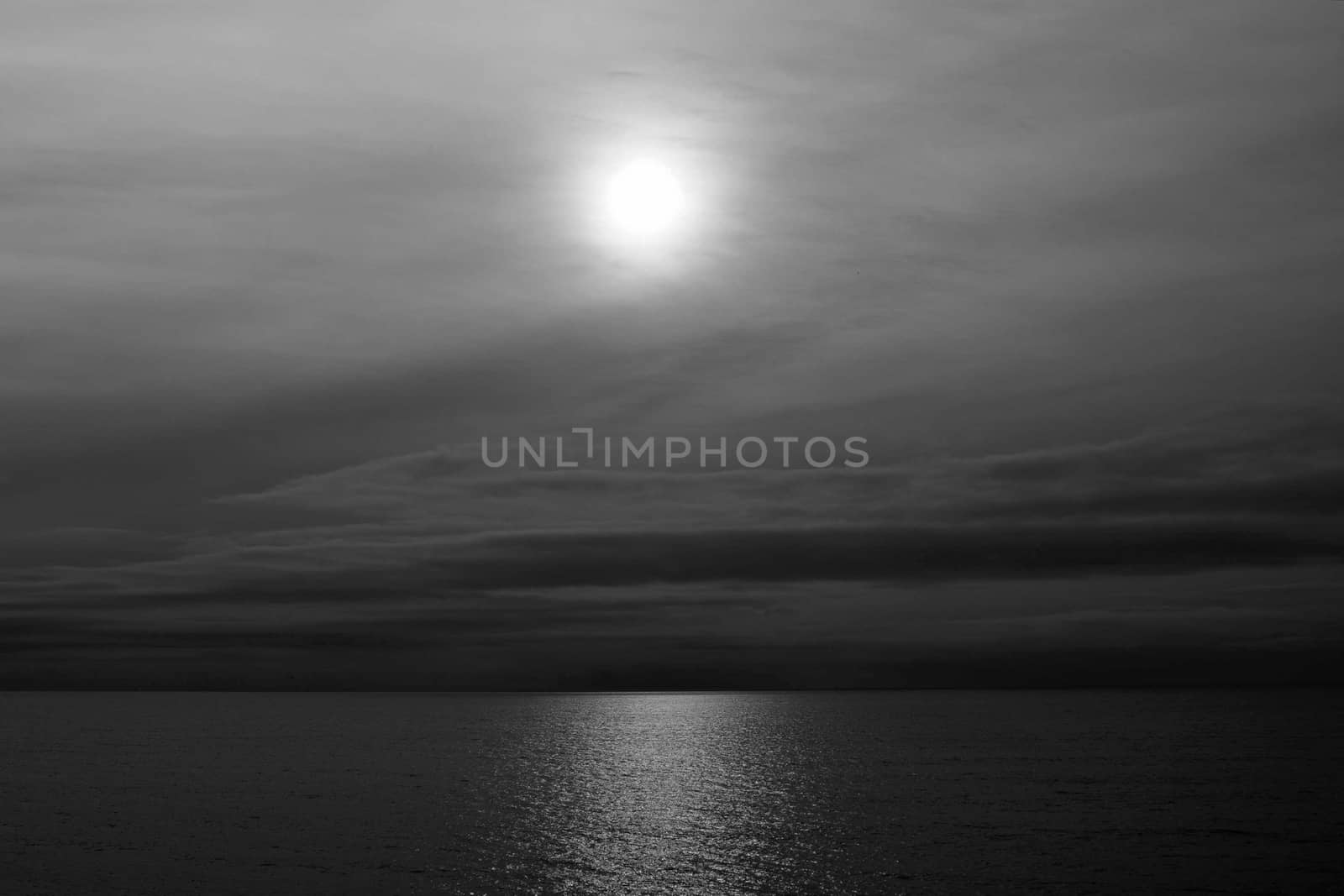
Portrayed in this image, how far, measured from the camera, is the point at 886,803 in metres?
124

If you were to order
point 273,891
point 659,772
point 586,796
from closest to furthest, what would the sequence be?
point 273,891 < point 586,796 < point 659,772

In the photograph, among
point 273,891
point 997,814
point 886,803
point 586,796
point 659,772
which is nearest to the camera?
point 273,891

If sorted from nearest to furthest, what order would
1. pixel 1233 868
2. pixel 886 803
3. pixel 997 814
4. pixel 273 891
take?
pixel 273 891 < pixel 1233 868 < pixel 997 814 < pixel 886 803

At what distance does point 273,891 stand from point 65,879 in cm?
1552

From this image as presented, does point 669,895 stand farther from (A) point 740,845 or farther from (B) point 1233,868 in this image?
(B) point 1233,868

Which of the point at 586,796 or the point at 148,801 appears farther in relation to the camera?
the point at 586,796

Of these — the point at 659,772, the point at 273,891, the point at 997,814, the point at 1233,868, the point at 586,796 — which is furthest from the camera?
the point at 659,772

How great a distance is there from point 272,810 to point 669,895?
5767cm

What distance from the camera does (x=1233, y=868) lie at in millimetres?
82750

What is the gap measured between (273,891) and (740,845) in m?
37.1

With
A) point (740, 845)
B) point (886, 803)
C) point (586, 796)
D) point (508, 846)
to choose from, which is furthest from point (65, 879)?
point (886, 803)

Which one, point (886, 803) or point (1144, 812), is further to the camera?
point (886, 803)

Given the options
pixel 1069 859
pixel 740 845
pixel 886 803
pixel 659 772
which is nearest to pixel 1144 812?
pixel 886 803

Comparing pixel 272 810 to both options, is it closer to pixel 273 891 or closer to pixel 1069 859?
pixel 273 891
